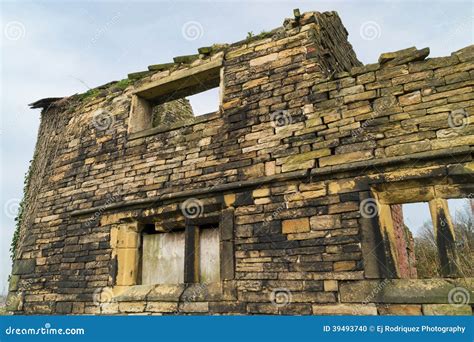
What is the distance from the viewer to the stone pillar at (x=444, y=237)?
3.40 m

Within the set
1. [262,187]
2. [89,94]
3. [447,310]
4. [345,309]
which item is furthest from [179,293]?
[89,94]

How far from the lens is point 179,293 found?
177 inches

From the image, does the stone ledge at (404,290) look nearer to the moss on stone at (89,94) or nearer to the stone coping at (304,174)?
the stone coping at (304,174)

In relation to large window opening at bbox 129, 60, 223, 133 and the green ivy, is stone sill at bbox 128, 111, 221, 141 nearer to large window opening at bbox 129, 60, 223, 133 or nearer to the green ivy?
large window opening at bbox 129, 60, 223, 133

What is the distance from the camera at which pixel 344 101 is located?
432 cm

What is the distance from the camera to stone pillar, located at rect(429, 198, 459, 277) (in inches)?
134

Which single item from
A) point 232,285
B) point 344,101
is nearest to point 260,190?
point 232,285

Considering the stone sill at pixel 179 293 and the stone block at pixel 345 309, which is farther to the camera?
the stone sill at pixel 179 293

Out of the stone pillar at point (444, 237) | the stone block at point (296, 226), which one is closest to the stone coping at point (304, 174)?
the stone pillar at point (444, 237)

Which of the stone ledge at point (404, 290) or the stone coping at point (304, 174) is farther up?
the stone coping at point (304, 174)

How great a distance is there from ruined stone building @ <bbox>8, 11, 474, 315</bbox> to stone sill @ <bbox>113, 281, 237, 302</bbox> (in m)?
0.02

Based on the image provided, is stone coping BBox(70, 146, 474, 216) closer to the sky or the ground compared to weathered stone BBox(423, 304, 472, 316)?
closer to the sky

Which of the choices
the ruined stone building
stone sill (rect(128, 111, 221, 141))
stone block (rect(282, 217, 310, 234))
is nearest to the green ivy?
the ruined stone building

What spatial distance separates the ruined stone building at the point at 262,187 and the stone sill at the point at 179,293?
0.02 metres
